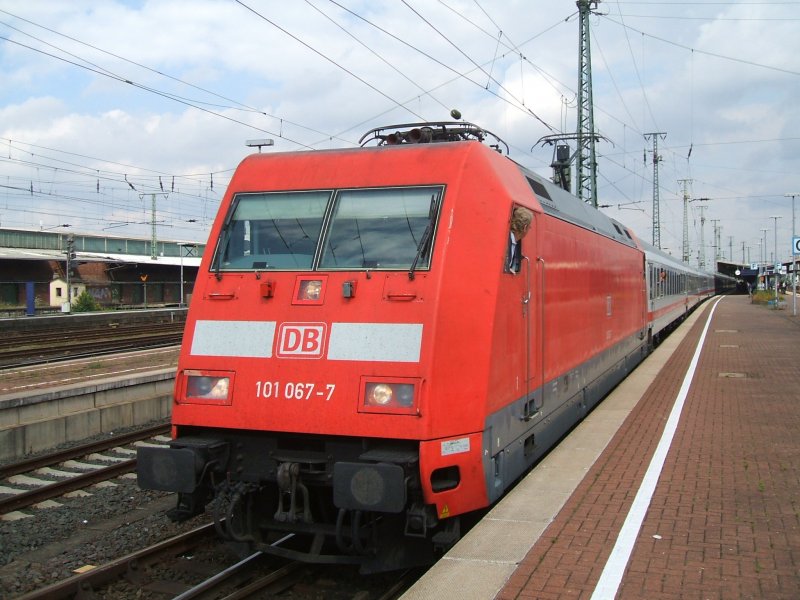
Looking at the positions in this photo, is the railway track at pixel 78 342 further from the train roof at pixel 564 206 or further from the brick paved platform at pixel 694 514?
the brick paved platform at pixel 694 514

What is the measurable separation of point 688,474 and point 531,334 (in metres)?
2.15

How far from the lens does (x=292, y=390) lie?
5.26 m

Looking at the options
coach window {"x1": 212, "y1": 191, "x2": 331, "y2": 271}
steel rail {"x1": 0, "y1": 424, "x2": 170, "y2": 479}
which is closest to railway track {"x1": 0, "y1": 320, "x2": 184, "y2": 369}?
steel rail {"x1": 0, "y1": 424, "x2": 170, "y2": 479}

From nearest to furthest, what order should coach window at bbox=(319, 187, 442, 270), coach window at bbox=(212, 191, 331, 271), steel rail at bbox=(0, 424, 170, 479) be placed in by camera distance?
coach window at bbox=(319, 187, 442, 270) < coach window at bbox=(212, 191, 331, 271) < steel rail at bbox=(0, 424, 170, 479)

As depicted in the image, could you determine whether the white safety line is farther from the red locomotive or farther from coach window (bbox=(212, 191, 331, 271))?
coach window (bbox=(212, 191, 331, 271))

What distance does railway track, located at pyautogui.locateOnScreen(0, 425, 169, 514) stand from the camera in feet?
25.3

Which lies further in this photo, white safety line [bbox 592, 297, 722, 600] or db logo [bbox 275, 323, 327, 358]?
db logo [bbox 275, 323, 327, 358]

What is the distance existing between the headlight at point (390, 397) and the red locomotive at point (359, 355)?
0.01m

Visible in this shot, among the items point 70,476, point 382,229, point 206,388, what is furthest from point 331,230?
point 70,476

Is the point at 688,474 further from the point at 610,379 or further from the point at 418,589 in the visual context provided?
the point at 610,379

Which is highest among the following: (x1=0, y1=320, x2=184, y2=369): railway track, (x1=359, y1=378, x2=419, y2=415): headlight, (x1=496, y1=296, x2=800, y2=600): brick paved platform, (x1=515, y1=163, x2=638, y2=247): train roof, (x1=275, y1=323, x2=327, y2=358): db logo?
(x1=515, y1=163, x2=638, y2=247): train roof

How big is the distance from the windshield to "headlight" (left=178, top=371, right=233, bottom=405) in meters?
0.97

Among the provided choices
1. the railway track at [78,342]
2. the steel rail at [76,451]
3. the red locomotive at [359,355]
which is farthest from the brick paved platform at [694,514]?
the railway track at [78,342]

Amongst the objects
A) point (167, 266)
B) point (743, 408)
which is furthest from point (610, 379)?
point (167, 266)
